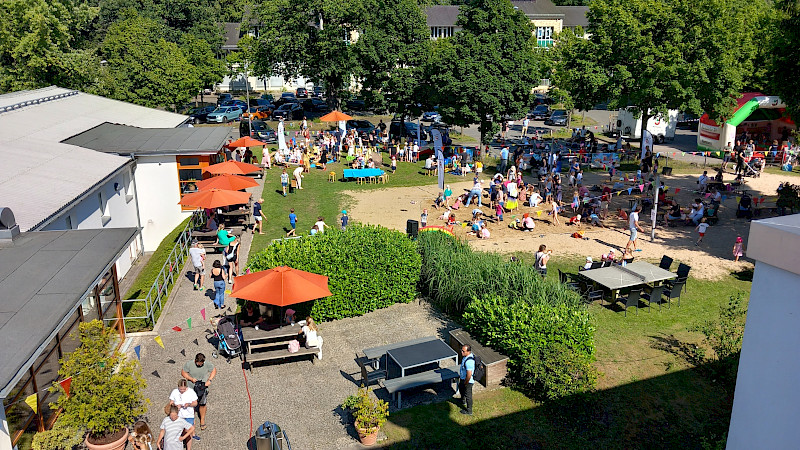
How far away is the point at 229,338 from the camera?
43.4 ft

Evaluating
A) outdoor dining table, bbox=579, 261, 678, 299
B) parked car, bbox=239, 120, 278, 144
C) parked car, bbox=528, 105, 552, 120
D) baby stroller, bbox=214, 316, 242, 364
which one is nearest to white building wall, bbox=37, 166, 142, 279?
baby stroller, bbox=214, 316, 242, 364

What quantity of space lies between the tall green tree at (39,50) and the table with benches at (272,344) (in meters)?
29.9

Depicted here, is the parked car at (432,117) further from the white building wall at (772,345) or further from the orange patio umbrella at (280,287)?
the white building wall at (772,345)

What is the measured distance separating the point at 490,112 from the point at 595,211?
34.3 ft

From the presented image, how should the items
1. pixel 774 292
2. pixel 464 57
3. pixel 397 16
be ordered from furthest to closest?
pixel 397 16
pixel 464 57
pixel 774 292

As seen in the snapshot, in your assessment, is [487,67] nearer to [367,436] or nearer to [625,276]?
[625,276]

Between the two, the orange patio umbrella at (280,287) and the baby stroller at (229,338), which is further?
the baby stroller at (229,338)

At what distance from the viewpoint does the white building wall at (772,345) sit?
7117mm

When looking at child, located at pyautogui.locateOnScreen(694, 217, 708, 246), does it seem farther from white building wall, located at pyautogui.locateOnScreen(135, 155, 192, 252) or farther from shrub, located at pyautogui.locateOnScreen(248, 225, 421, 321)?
white building wall, located at pyautogui.locateOnScreen(135, 155, 192, 252)

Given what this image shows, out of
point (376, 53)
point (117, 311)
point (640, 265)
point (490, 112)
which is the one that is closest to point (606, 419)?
point (640, 265)

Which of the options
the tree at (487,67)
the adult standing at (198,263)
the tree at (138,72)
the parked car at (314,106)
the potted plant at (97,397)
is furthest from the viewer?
the parked car at (314,106)

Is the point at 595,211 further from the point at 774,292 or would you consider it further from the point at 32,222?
the point at 32,222

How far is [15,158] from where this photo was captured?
58.8 ft

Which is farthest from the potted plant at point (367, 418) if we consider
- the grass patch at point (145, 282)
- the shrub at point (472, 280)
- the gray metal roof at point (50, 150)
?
the gray metal roof at point (50, 150)
